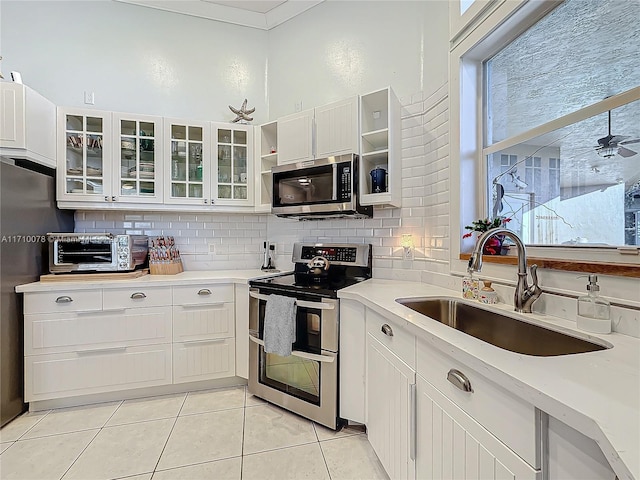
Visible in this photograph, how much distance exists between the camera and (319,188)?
89.7 inches

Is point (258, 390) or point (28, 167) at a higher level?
point (28, 167)

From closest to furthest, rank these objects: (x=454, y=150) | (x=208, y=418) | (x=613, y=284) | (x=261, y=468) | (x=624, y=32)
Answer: (x=613, y=284) → (x=624, y=32) → (x=261, y=468) → (x=454, y=150) → (x=208, y=418)

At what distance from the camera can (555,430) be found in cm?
63

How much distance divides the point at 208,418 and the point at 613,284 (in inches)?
88.7

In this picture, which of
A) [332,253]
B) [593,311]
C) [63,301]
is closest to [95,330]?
[63,301]

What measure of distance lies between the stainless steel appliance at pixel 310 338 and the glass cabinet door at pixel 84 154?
1.57m

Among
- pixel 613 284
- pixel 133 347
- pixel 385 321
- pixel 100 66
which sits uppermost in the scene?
pixel 100 66

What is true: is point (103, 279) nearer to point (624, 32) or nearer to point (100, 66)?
point (100, 66)

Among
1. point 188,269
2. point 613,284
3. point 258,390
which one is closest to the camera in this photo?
point 613,284

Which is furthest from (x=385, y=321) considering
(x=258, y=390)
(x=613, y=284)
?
(x=258, y=390)

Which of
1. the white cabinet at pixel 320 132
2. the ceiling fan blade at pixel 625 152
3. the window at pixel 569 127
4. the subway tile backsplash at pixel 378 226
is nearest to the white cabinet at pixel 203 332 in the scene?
the subway tile backsplash at pixel 378 226

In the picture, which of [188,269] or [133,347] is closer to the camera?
[133,347]

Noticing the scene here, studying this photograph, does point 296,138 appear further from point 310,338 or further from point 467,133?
point 310,338

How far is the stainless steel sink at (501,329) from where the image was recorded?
41.5 inches
